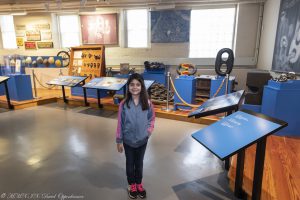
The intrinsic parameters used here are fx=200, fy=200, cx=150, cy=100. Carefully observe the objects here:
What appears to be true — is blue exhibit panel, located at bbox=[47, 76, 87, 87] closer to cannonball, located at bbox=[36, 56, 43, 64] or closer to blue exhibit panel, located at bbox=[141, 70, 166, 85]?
blue exhibit panel, located at bbox=[141, 70, 166, 85]

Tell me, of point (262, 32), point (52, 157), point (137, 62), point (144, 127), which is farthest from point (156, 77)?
point (144, 127)

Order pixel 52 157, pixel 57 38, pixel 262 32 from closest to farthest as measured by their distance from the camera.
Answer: pixel 52 157 < pixel 262 32 < pixel 57 38

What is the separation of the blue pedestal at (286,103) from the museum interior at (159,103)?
2cm

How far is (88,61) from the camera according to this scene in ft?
22.6

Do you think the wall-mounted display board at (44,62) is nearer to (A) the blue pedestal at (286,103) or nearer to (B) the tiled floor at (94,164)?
(B) the tiled floor at (94,164)

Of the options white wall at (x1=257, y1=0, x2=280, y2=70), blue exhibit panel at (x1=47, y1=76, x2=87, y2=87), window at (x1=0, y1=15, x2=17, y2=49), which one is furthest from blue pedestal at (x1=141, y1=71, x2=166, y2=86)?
window at (x1=0, y1=15, x2=17, y2=49)

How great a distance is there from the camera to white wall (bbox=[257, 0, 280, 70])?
218 inches

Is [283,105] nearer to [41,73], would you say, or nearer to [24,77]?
[24,77]

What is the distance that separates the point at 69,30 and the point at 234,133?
910cm

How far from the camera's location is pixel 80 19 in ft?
27.8

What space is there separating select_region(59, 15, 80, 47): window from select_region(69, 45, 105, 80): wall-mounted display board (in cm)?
207

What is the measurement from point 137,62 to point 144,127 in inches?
252

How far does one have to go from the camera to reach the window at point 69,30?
8.82 metres

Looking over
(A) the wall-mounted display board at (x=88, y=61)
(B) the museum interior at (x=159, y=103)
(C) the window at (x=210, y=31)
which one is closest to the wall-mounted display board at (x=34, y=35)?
(B) the museum interior at (x=159, y=103)
